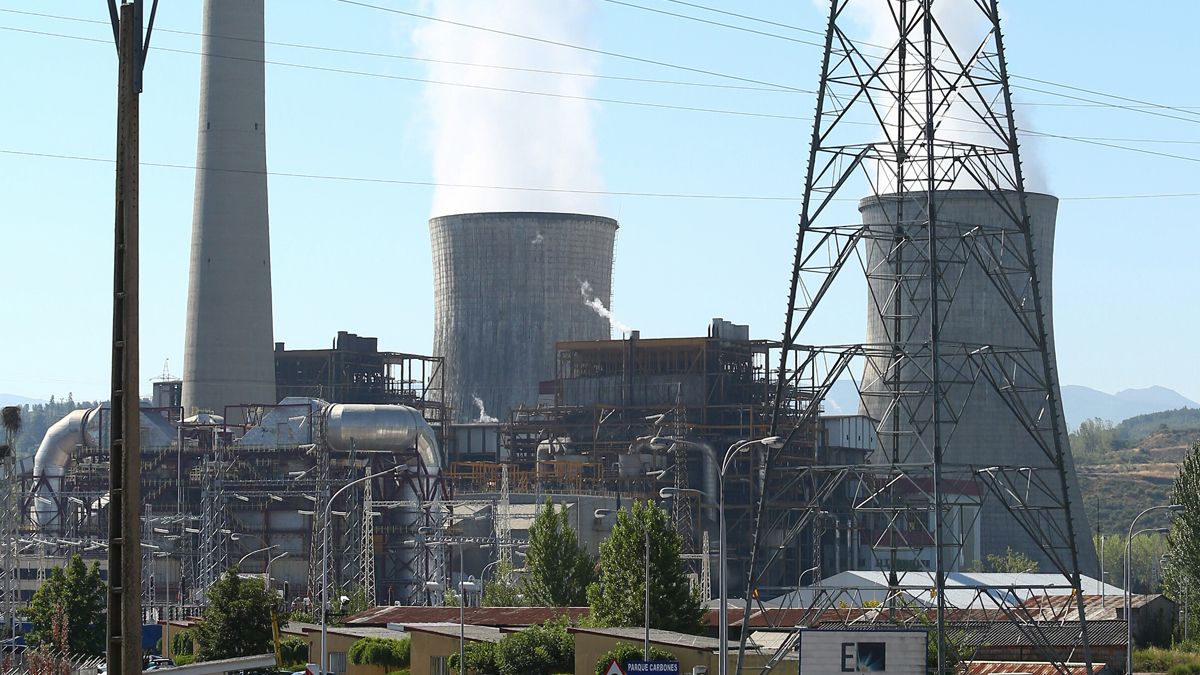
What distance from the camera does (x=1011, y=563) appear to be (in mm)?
116562

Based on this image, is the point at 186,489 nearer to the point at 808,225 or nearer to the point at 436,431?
the point at 436,431

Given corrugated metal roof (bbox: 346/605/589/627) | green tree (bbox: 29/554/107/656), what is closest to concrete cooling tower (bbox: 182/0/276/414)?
corrugated metal roof (bbox: 346/605/589/627)

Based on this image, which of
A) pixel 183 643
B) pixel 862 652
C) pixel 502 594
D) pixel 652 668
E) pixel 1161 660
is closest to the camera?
pixel 652 668

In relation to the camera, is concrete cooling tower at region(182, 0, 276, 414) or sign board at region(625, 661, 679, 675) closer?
sign board at region(625, 661, 679, 675)

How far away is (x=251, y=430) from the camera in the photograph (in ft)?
338

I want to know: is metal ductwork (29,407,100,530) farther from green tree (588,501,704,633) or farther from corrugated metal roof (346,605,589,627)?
green tree (588,501,704,633)

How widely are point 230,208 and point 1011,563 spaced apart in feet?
175

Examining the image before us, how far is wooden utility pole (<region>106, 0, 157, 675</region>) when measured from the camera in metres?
10.9

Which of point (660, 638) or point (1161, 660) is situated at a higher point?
point (660, 638)

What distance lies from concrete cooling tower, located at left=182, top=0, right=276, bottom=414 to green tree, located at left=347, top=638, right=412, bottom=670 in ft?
176

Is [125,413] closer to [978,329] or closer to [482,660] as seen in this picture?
[482,660]

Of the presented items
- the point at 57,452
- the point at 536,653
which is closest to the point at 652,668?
the point at 536,653

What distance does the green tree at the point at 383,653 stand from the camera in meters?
50.0

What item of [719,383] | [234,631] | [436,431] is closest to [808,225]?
[234,631]
